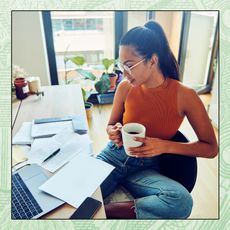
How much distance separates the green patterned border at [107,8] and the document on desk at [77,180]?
0.24 ft

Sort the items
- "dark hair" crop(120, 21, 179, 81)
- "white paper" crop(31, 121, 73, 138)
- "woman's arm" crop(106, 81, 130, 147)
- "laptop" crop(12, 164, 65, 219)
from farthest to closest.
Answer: "white paper" crop(31, 121, 73, 138) < "woman's arm" crop(106, 81, 130, 147) < "dark hair" crop(120, 21, 179, 81) < "laptop" crop(12, 164, 65, 219)

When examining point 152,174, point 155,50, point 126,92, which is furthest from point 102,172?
point 155,50

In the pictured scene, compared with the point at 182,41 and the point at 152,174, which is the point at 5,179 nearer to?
the point at 152,174

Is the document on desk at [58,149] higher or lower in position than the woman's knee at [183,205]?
higher

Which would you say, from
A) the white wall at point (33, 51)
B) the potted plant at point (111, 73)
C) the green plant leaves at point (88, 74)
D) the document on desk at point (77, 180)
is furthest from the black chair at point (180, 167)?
the white wall at point (33, 51)

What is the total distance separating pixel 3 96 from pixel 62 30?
386 millimetres

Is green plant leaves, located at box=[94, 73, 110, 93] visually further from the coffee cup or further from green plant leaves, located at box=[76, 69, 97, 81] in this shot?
the coffee cup

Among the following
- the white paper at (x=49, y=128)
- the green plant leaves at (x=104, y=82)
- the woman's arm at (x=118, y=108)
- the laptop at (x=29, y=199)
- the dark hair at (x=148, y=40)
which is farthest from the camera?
the green plant leaves at (x=104, y=82)

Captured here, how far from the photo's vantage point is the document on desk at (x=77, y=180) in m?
0.70

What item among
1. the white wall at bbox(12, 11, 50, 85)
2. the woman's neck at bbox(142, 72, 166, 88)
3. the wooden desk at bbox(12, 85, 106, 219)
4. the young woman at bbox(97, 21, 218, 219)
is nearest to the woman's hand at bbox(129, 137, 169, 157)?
the young woman at bbox(97, 21, 218, 219)

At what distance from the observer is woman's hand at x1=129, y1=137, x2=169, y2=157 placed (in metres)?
0.76

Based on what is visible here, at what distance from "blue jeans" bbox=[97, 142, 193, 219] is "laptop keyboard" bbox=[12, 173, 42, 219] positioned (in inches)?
10.0

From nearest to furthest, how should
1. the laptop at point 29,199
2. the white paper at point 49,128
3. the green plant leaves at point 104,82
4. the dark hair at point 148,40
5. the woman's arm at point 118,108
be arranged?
the laptop at point 29,199 → the dark hair at point 148,40 → the woman's arm at point 118,108 → the white paper at point 49,128 → the green plant leaves at point 104,82

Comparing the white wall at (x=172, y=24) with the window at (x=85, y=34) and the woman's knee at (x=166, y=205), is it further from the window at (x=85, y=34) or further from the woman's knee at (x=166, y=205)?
the woman's knee at (x=166, y=205)
